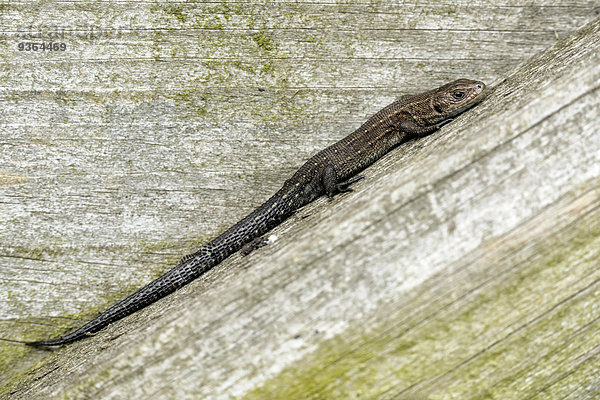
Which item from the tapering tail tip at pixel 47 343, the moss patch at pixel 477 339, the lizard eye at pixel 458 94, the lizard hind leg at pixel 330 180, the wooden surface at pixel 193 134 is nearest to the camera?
the moss patch at pixel 477 339

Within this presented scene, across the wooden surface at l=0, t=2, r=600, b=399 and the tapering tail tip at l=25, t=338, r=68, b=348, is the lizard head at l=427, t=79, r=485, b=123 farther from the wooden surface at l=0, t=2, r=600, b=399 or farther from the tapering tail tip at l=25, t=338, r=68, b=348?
the tapering tail tip at l=25, t=338, r=68, b=348

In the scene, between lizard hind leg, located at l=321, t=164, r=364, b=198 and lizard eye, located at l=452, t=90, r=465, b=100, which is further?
lizard eye, located at l=452, t=90, r=465, b=100

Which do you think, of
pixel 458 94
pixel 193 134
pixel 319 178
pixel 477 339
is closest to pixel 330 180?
pixel 319 178

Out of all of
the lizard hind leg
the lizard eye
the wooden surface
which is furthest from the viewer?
the lizard eye

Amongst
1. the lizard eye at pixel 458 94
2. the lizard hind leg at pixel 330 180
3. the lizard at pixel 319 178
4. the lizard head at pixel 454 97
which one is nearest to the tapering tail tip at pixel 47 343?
the lizard at pixel 319 178

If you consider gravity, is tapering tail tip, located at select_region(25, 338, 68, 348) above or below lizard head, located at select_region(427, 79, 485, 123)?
below

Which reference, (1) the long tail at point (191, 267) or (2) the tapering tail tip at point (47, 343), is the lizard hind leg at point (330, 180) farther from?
(2) the tapering tail tip at point (47, 343)

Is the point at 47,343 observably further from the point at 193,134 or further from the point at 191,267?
the point at 193,134

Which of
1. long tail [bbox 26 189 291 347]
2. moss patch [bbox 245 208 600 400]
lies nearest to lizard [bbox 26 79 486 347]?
long tail [bbox 26 189 291 347]
